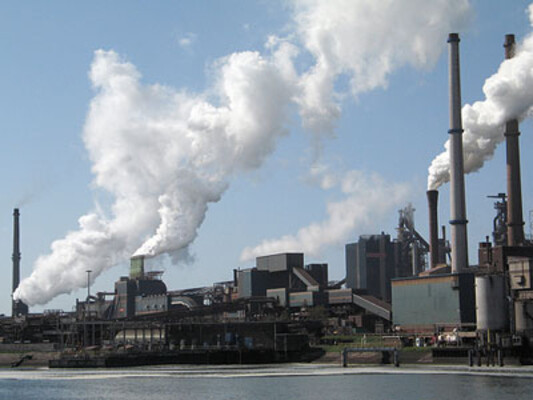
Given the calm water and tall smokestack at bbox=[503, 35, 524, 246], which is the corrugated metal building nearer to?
tall smokestack at bbox=[503, 35, 524, 246]

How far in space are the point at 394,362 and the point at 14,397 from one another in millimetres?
57663

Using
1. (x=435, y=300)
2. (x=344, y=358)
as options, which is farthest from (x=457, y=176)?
(x=344, y=358)

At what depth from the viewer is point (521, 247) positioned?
460 feet

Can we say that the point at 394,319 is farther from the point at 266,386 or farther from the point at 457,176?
the point at 266,386

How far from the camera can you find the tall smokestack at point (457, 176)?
149625mm

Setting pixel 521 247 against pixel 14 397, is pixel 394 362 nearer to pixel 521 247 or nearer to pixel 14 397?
pixel 521 247

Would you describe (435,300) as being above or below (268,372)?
above

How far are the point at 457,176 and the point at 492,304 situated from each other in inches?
1136

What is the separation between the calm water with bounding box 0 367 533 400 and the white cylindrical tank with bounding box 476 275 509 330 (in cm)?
1672

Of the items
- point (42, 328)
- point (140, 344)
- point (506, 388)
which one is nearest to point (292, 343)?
point (140, 344)

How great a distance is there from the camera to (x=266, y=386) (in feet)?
327

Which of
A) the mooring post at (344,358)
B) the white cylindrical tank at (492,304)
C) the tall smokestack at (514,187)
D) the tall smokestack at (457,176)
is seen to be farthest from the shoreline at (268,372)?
the tall smokestack at (514,187)

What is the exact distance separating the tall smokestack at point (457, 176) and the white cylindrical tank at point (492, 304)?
21568 mm

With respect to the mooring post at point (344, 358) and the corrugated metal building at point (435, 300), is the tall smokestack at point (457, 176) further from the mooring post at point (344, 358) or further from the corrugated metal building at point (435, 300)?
the mooring post at point (344, 358)
